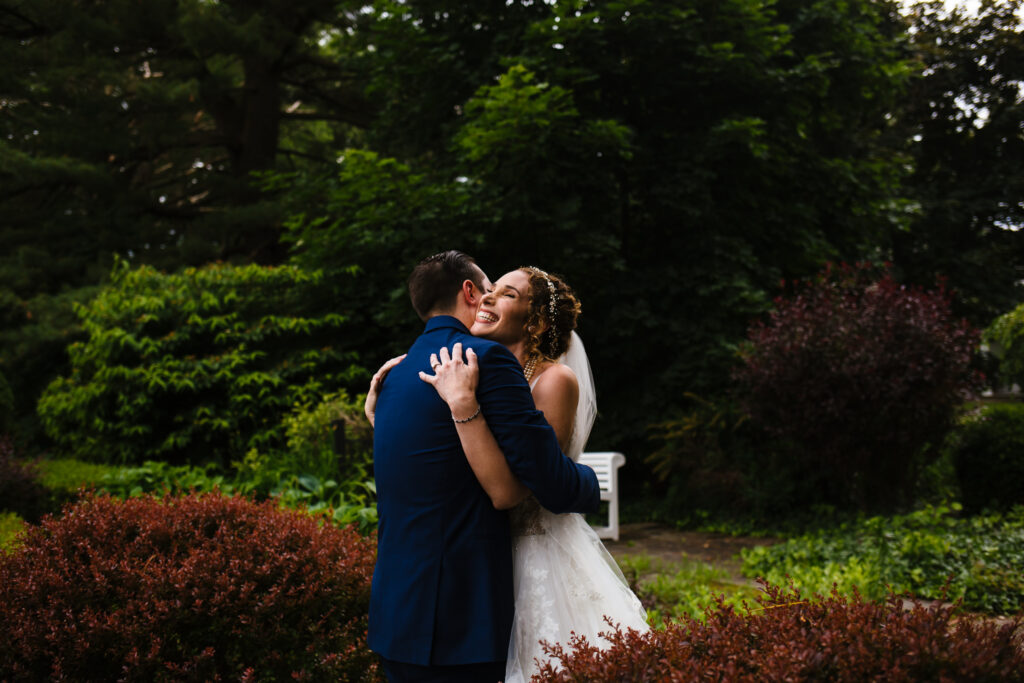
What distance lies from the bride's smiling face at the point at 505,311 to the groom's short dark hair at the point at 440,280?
9 cm

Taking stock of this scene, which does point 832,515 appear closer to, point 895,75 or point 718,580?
point 718,580

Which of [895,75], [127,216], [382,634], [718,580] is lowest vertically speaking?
[718,580]

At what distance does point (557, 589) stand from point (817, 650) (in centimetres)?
89

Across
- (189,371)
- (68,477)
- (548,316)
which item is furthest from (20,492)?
(548,316)

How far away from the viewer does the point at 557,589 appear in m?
2.36

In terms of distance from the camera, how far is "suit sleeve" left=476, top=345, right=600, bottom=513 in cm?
207

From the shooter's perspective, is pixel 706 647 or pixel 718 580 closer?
pixel 706 647

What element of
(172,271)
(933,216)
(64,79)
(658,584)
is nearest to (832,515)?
(658,584)

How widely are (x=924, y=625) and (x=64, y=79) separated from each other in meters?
13.0

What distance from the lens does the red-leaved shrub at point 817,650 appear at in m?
1.51

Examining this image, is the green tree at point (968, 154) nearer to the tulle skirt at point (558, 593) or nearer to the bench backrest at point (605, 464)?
the bench backrest at point (605, 464)

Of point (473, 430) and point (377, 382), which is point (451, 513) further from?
point (377, 382)

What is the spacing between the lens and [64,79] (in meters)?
11.2

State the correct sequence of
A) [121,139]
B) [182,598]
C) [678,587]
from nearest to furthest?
[182,598]
[678,587]
[121,139]
